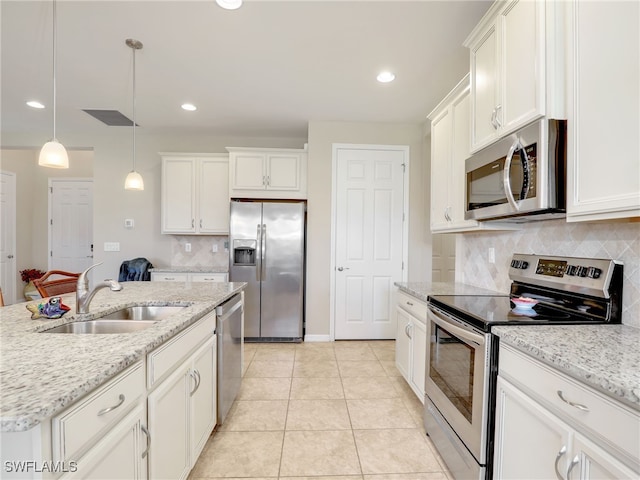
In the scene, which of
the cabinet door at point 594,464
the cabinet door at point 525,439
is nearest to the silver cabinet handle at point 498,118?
the cabinet door at point 525,439

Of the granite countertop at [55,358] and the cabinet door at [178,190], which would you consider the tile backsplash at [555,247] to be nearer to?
the granite countertop at [55,358]

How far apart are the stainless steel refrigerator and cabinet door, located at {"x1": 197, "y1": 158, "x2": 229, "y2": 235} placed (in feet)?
1.70

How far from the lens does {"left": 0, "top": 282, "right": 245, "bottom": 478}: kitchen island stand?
0.67 meters

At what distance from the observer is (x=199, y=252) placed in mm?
4391

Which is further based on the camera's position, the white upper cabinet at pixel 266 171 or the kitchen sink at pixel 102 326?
the white upper cabinet at pixel 266 171

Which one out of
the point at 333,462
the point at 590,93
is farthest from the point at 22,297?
the point at 590,93

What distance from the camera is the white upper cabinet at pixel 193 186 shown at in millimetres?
4066

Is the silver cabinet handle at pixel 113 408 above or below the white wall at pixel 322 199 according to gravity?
below

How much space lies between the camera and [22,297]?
17.7 ft

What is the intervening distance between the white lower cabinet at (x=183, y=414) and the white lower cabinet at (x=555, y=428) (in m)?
1.37

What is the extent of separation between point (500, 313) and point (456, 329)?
220mm

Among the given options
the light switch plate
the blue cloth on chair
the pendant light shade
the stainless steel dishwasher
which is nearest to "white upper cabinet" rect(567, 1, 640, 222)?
the stainless steel dishwasher

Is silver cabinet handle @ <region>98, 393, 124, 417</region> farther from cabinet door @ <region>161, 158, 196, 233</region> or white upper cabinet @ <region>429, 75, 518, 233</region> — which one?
cabinet door @ <region>161, 158, 196, 233</region>

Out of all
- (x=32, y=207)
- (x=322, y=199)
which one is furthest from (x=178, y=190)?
(x=32, y=207)
